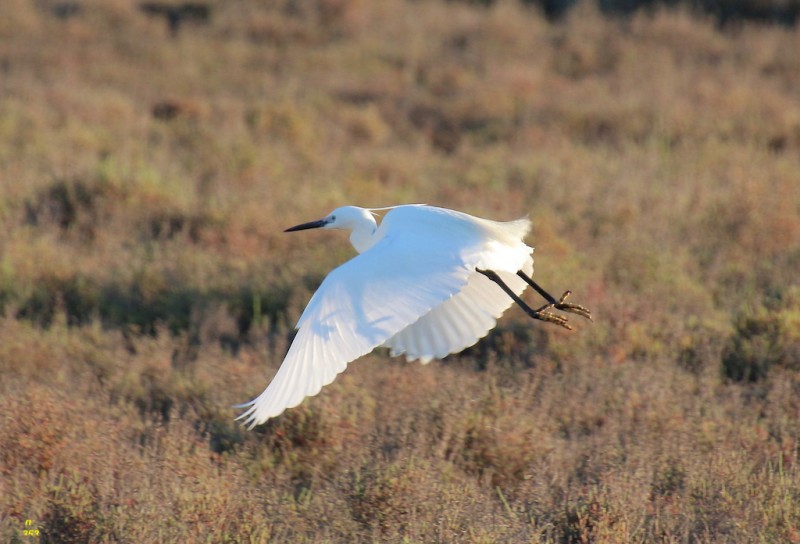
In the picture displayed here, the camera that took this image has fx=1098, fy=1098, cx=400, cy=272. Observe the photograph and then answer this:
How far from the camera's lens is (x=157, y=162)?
8.09m

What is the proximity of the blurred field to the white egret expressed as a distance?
1.22 ft

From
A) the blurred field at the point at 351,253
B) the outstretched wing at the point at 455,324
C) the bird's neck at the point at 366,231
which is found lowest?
the blurred field at the point at 351,253

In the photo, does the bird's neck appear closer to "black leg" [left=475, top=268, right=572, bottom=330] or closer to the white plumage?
the white plumage

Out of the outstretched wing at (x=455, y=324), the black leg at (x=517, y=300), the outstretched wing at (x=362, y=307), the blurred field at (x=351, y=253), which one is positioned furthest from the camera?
the black leg at (x=517, y=300)

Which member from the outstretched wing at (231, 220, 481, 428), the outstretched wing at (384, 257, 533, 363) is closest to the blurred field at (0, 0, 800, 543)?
the outstretched wing at (384, 257, 533, 363)

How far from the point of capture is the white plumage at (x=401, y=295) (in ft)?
10.7

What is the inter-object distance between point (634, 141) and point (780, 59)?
10.4ft

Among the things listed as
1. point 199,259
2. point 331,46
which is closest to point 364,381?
point 199,259

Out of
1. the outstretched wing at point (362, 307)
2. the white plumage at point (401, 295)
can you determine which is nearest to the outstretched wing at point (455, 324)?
the white plumage at point (401, 295)

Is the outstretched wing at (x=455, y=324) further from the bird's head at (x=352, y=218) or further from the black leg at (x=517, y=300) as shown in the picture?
the bird's head at (x=352, y=218)

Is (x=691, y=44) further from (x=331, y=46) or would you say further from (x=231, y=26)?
(x=231, y=26)

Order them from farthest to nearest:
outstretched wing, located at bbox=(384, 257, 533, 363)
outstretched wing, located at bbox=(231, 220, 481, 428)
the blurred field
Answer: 1. outstretched wing, located at bbox=(384, 257, 533, 363)
2. the blurred field
3. outstretched wing, located at bbox=(231, 220, 481, 428)

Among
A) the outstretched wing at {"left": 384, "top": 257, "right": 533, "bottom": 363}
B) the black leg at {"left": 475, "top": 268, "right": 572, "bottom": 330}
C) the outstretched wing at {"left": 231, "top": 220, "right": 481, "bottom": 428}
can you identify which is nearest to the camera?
the outstretched wing at {"left": 231, "top": 220, "right": 481, "bottom": 428}

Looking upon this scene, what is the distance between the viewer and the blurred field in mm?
3682
